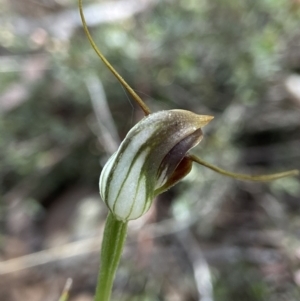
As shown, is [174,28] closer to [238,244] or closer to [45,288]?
[238,244]

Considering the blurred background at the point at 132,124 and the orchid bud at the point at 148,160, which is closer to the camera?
the orchid bud at the point at 148,160

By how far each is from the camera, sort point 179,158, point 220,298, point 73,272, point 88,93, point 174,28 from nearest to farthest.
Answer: point 179,158 → point 220,298 → point 73,272 → point 174,28 → point 88,93

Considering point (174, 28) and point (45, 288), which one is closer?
point (45, 288)

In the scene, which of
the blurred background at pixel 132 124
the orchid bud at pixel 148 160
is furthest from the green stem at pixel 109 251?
the blurred background at pixel 132 124

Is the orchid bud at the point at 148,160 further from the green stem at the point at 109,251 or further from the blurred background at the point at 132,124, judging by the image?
the blurred background at the point at 132,124

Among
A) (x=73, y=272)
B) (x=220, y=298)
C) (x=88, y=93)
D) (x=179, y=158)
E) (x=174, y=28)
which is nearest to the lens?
(x=179, y=158)

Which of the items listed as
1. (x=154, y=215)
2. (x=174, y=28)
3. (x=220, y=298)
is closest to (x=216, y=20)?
(x=174, y=28)
